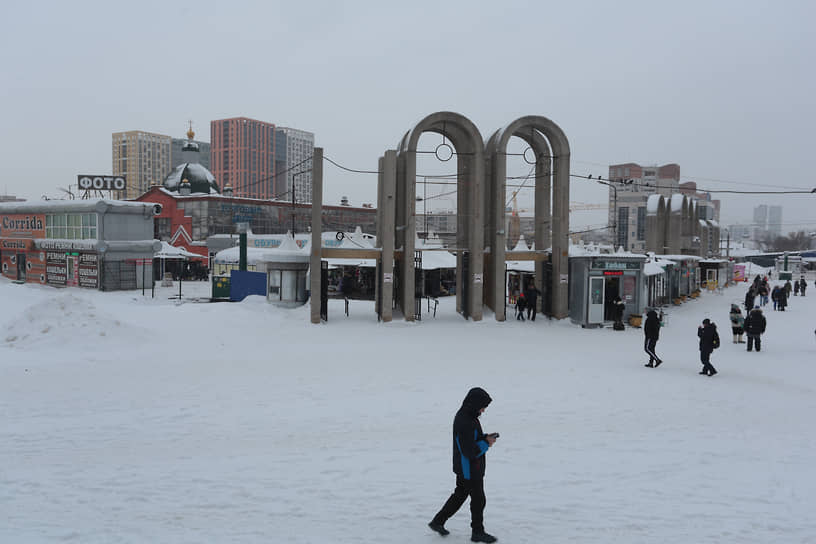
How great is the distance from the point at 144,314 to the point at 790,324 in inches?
1066

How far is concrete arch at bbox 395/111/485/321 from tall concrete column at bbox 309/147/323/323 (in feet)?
11.9

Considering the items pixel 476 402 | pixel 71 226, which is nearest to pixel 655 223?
pixel 71 226

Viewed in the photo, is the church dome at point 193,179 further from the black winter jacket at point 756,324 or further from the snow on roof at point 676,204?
the black winter jacket at point 756,324

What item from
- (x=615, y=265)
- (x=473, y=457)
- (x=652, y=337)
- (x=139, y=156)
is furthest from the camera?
(x=139, y=156)

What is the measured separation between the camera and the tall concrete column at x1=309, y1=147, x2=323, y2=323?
76.3 feet

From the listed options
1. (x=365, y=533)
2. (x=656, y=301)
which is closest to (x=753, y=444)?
(x=365, y=533)

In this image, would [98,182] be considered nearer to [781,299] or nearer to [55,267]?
[55,267]

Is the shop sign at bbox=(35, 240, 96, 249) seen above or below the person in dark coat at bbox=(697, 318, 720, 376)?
above

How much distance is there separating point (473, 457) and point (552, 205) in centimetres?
2296

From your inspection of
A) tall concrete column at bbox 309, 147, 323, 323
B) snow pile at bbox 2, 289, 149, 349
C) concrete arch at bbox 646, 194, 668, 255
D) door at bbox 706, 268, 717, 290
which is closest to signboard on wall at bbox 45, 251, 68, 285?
tall concrete column at bbox 309, 147, 323, 323

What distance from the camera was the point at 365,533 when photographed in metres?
6.29

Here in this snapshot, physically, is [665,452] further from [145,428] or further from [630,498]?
[145,428]

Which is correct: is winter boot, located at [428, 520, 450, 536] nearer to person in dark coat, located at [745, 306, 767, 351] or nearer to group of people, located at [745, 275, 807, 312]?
person in dark coat, located at [745, 306, 767, 351]

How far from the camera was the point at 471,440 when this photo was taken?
6.07 meters
